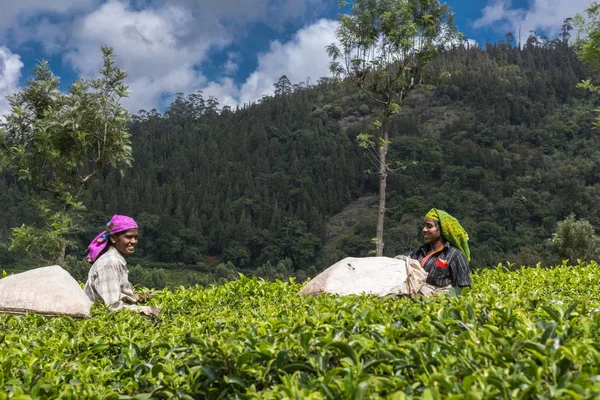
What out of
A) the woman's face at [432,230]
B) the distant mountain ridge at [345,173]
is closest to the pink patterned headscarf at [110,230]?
the woman's face at [432,230]

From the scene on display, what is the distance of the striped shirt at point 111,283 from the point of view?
5.05 metres

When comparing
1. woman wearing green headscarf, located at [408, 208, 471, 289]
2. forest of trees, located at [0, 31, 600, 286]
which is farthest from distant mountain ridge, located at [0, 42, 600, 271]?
woman wearing green headscarf, located at [408, 208, 471, 289]

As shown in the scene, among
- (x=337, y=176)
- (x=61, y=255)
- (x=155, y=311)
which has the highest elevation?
(x=337, y=176)

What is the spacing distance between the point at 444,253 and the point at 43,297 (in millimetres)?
3946

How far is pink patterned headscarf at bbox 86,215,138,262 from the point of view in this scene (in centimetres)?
544

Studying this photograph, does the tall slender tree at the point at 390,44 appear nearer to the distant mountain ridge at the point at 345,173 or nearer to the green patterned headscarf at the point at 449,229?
the green patterned headscarf at the point at 449,229

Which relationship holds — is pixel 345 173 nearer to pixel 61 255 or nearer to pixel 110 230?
pixel 61 255

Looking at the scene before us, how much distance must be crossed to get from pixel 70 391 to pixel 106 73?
35.6ft

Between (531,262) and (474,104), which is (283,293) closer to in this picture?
(531,262)

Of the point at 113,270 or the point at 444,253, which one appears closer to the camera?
the point at 113,270

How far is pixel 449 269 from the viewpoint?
582cm

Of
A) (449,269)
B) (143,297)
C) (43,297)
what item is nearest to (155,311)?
(143,297)

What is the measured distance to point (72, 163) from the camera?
11.8m

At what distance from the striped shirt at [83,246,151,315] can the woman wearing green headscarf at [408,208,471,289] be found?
9.79 ft
